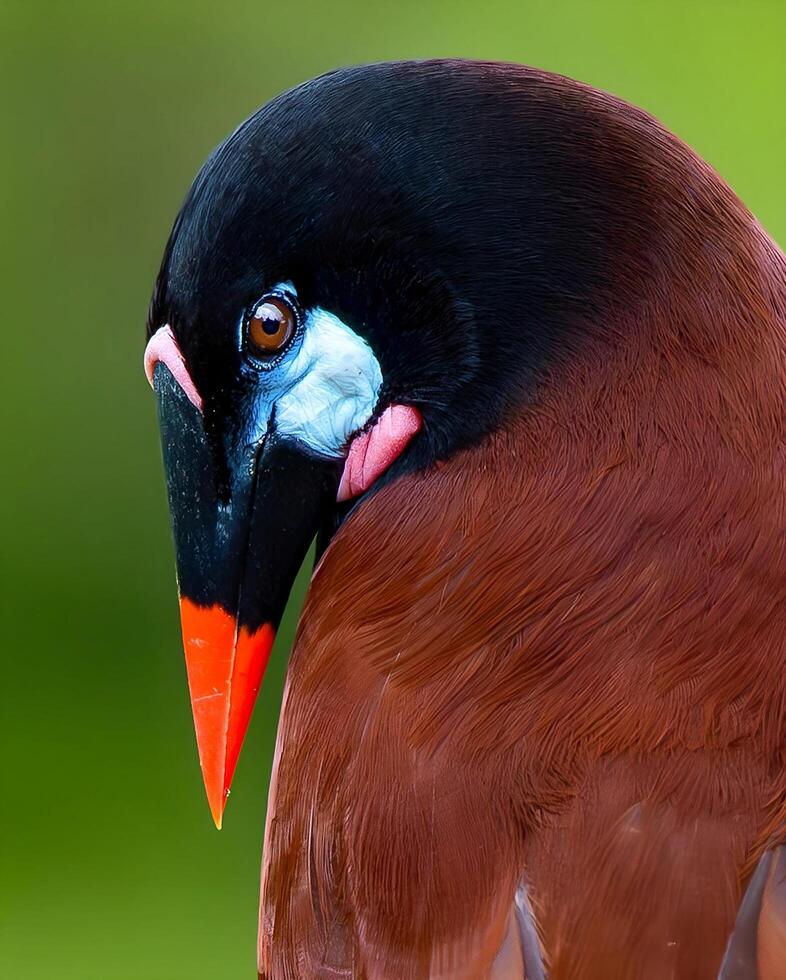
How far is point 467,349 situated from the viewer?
751 mm

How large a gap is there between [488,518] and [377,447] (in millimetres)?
103

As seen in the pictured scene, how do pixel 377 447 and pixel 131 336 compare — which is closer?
pixel 377 447

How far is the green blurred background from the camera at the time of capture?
234 cm

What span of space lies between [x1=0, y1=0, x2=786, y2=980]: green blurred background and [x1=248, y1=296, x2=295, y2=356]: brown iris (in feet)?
5.05

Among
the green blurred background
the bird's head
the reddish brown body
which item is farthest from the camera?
the green blurred background

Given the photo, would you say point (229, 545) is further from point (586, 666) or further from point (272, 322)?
point (586, 666)

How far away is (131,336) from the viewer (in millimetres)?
2428

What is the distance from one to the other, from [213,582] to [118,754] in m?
1.89

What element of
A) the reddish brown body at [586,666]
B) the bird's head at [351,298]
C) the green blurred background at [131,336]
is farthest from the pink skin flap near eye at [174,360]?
the green blurred background at [131,336]

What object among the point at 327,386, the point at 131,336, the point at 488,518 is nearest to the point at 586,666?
the point at 488,518

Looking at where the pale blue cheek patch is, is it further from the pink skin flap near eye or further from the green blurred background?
the green blurred background

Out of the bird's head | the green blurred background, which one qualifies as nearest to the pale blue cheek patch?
the bird's head

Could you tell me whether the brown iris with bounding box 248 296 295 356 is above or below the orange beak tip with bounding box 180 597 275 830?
above

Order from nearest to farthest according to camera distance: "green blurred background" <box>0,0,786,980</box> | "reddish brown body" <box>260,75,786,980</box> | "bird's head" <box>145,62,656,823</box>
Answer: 1. "reddish brown body" <box>260,75,786,980</box>
2. "bird's head" <box>145,62,656,823</box>
3. "green blurred background" <box>0,0,786,980</box>
